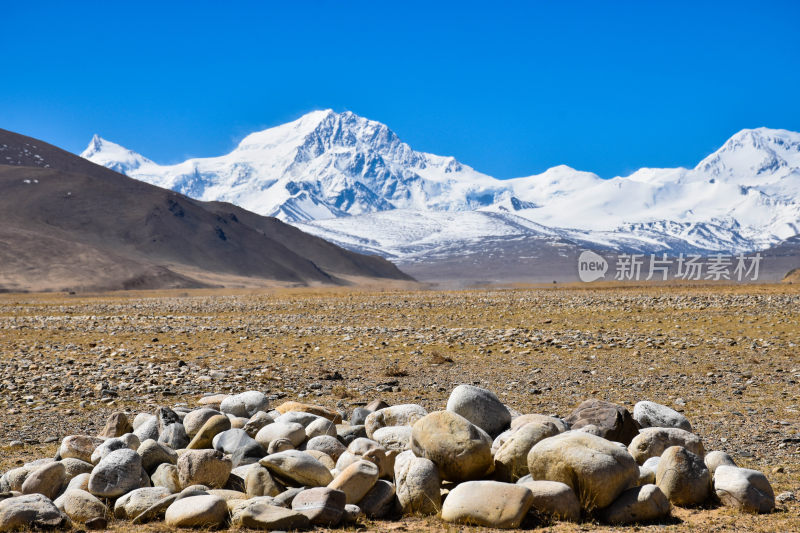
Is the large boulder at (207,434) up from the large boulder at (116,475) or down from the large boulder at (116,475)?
up

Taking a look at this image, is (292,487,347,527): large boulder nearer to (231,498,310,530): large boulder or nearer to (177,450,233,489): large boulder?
(231,498,310,530): large boulder

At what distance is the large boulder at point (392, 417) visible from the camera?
10.1m

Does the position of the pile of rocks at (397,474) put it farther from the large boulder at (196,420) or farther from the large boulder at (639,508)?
the large boulder at (196,420)

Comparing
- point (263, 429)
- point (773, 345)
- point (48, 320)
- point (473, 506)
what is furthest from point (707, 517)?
point (48, 320)

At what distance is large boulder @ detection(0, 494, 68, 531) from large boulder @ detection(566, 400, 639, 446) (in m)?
6.00

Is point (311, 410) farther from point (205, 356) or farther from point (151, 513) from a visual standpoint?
point (205, 356)

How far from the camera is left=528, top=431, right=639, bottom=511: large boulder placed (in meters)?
7.49

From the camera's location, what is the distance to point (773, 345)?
19375mm

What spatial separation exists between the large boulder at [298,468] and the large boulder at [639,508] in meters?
3.03

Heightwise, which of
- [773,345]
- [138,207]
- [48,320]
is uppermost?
[138,207]

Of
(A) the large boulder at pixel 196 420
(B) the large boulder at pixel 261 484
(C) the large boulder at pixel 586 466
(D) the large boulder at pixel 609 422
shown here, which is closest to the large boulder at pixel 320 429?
(A) the large boulder at pixel 196 420

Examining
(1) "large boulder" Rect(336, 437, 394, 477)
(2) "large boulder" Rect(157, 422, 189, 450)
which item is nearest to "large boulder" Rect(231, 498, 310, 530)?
(1) "large boulder" Rect(336, 437, 394, 477)

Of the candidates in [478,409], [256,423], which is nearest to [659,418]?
[478,409]

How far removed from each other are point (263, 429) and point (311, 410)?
1.24 metres
